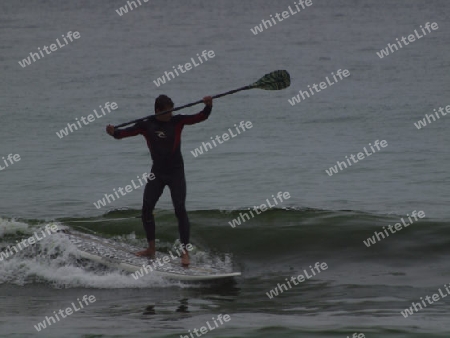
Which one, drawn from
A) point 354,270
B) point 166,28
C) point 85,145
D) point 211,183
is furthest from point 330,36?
point 354,270

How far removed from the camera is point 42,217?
16.6 m

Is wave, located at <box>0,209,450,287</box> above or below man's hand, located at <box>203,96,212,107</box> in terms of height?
below

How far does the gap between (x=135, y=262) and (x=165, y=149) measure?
168 centimetres

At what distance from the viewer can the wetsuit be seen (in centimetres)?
1115

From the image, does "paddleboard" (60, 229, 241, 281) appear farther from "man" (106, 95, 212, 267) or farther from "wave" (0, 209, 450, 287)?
"man" (106, 95, 212, 267)

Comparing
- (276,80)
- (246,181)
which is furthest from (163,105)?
(246,181)

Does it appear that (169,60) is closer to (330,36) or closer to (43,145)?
(330,36)

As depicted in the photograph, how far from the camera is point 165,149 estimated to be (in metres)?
11.2

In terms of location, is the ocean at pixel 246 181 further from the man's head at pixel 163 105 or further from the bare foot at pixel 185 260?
the man's head at pixel 163 105

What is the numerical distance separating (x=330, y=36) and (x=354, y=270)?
37400 millimetres

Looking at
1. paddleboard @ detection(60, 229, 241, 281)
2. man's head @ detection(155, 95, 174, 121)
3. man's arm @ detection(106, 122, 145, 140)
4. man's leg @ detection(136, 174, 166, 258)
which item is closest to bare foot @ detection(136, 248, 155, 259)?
paddleboard @ detection(60, 229, 241, 281)

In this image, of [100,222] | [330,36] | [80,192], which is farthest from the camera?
[330,36]

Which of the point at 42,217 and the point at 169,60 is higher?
the point at 169,60

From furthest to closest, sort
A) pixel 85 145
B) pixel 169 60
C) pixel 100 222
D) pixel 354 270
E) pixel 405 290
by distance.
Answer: pixel 169 60, pixel 85 145, pixel 100 222, pixel 354 270, pixel 405 290
